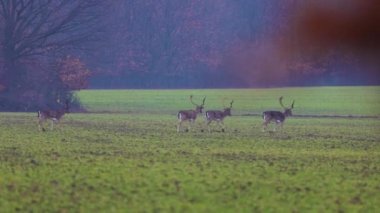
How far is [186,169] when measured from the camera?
14.3 meters

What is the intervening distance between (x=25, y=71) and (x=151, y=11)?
27.8m

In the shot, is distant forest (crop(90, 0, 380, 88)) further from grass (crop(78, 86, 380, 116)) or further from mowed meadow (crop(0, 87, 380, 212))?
mowed meadow (crop(0, 87, 380, 212))

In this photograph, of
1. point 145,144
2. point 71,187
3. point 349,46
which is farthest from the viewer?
point 349,46

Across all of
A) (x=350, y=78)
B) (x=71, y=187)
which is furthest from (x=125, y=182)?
(x=350, y=78)

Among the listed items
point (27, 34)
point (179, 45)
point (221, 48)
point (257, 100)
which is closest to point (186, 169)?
point (27, 34)

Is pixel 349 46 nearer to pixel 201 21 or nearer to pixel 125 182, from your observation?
pixel 201 21

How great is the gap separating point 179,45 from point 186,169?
190 feet

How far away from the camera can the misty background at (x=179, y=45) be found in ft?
148

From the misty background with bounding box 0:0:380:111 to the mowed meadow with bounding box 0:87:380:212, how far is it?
18165 mm

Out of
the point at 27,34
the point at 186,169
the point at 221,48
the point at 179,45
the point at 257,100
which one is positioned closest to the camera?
the point at 186,169

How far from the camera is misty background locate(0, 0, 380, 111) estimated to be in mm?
45219

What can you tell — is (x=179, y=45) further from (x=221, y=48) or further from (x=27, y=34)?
(x=27, y=34)

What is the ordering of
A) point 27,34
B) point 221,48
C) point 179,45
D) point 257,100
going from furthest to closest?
point 179,45 < point 221,48 < point 257,100 < point 27,34

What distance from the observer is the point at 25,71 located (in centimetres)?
4634
